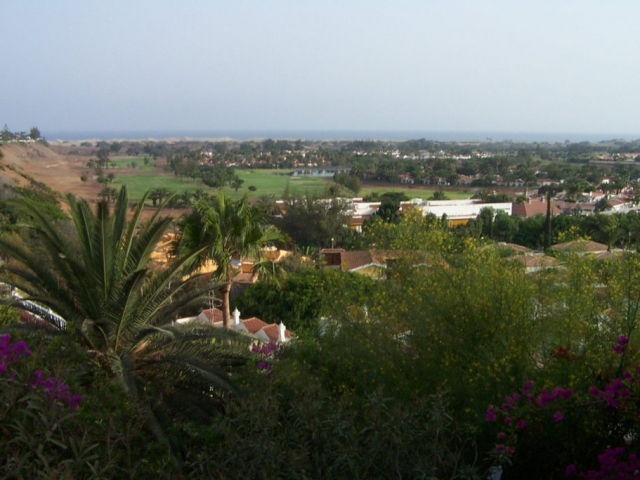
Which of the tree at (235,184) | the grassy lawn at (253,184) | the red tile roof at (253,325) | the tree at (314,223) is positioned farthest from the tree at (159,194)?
the tree at (235,184)

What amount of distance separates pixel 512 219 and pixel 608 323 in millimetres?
36283

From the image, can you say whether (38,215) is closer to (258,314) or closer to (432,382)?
(432,382)

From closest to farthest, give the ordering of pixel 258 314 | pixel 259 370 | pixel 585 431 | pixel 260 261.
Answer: pixel 585 431 < pixel 259 370 < pixel 260 261 < pixel 258 314

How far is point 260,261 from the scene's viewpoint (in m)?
10.2

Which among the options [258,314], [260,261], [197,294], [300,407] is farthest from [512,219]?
[300,407]

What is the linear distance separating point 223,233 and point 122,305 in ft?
11.1

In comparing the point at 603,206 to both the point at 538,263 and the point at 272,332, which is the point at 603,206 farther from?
Answer: the point at 538,263

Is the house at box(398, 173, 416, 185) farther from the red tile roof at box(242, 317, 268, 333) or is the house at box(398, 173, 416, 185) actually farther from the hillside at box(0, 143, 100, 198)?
the red tile roof at box(242, 317, 268, 333)

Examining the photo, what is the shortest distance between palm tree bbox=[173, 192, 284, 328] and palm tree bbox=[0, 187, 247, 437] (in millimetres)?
2232

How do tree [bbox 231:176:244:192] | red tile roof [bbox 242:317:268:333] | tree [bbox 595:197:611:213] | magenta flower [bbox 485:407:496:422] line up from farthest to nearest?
tree [bbox 231:176:244:192] → tree [bbox 595:197:611:213] → red tile roof [bbox 242:317:268:333] → magenta flower [bbox 485:407:496:422]

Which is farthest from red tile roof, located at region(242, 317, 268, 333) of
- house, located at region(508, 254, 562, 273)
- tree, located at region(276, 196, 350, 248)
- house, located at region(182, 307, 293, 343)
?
tree, located at region(276, 196, 350, 248)

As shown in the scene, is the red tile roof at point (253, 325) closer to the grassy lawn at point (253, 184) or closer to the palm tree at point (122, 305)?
the palm tree at point (122, 305)

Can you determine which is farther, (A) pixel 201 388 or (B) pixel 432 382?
(A) pixel 201 388

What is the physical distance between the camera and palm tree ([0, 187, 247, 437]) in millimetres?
6273
